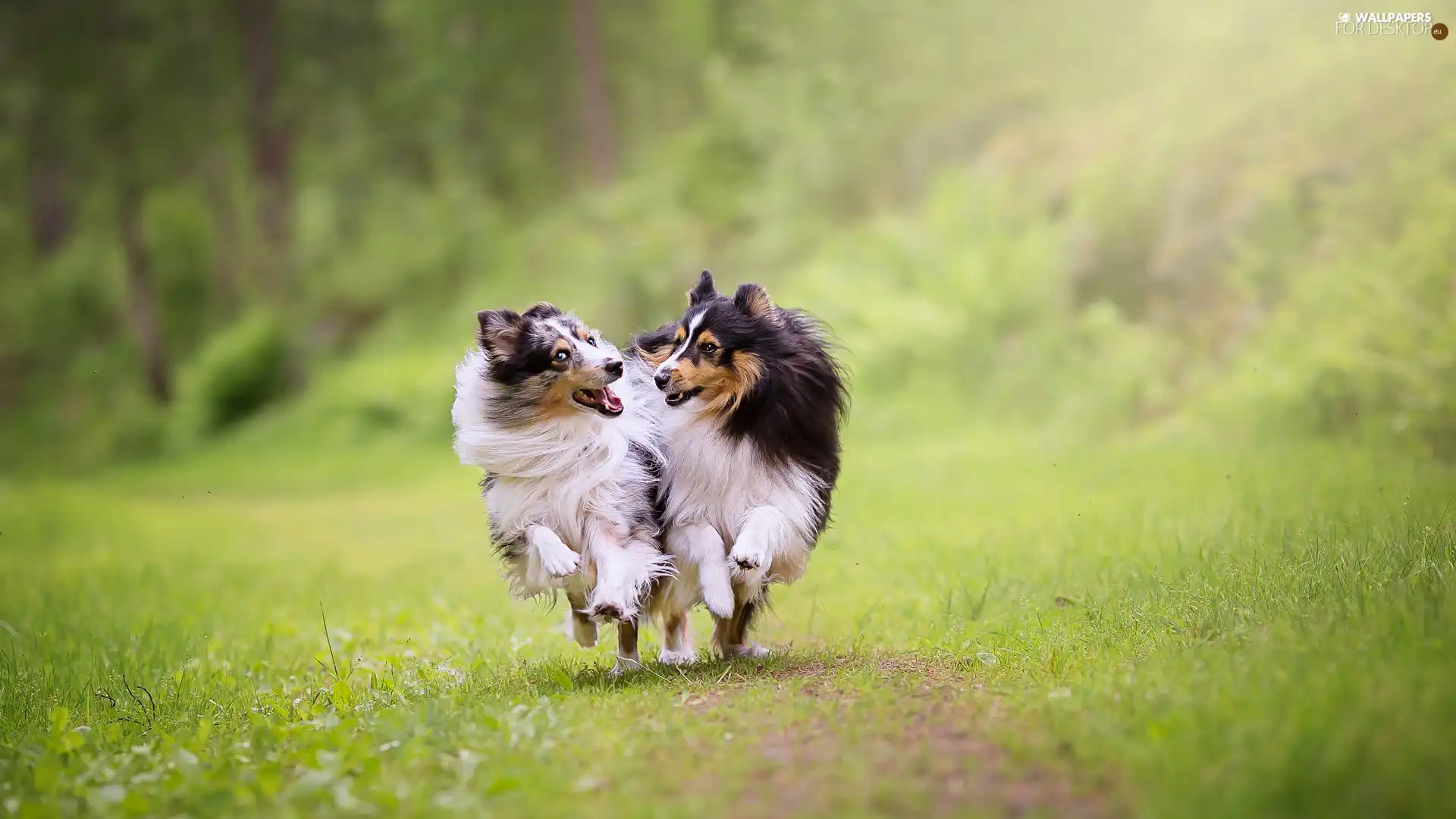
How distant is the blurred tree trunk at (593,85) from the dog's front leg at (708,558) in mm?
18787

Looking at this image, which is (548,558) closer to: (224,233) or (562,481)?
(562,481)

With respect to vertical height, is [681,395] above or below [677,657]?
above

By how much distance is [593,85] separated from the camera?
22.8m

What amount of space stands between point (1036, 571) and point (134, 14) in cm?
2506

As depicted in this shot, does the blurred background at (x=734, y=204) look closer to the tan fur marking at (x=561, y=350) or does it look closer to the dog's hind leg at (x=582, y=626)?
the dog's hind leg at (x=582, y=626)

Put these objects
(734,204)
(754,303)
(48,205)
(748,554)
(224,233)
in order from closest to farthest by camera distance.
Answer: (748,554)
(754,303)
(734,204)
(224,233)
(48,205)

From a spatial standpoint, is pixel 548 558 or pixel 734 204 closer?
pixel 548 558

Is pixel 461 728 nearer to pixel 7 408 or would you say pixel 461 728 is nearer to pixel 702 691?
pixel 702 691

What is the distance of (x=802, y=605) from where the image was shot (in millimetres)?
7629

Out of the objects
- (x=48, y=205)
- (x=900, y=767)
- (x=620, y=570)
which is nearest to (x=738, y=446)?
(x=620, y=570)

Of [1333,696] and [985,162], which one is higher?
[985,162]

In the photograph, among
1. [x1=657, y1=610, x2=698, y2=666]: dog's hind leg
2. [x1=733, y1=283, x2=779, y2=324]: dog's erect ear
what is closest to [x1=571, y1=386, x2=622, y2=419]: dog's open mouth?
[x1=733, y1=283, x2=779, y2=324]: dog's erect ear

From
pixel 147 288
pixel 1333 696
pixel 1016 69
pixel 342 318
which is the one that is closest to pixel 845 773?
pixel 1333 696

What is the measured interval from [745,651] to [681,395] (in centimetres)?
129
